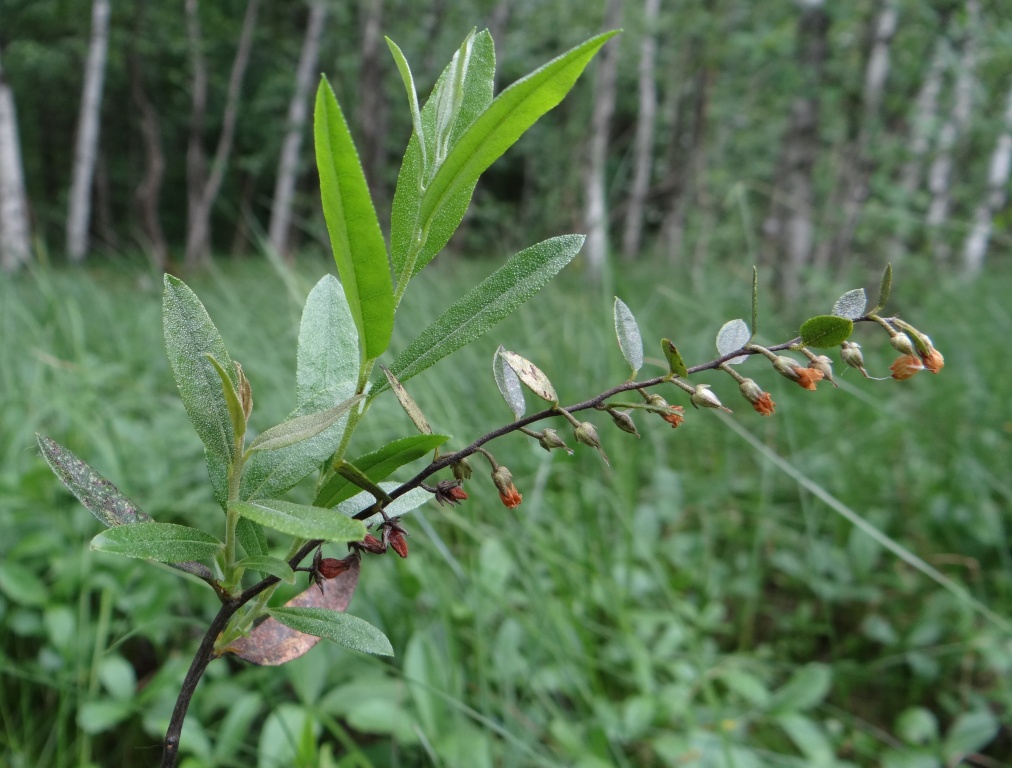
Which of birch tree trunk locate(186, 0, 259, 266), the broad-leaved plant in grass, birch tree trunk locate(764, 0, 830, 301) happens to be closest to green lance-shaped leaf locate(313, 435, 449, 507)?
the broad-leaved plant in grass

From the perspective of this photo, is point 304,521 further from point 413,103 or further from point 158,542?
point 413,103

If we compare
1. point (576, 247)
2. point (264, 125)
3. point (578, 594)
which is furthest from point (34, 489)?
point (264, 125)

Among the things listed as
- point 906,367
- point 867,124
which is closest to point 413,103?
point 906,367

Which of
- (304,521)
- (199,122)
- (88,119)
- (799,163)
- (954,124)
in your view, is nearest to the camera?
(304,521)

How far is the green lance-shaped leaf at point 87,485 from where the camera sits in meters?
0.28

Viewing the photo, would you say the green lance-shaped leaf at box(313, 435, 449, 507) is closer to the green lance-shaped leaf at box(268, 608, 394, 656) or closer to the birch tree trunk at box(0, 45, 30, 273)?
the green lance-shaped leaf at box(268, 608, 394, 656)

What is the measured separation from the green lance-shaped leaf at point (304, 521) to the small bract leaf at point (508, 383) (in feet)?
0.30

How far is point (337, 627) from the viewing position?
28cm

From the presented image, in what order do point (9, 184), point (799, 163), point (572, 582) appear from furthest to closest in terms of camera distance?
point (9, 184)
point (799, 163)
point (572, 582)

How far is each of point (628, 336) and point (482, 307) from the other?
68 mm

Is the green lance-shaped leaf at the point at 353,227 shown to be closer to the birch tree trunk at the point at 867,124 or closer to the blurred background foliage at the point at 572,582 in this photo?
the blurred background foliage at the point at 572,582

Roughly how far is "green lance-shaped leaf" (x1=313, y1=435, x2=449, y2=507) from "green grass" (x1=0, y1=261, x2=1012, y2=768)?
23 cm

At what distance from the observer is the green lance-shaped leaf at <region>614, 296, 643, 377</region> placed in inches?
12.5

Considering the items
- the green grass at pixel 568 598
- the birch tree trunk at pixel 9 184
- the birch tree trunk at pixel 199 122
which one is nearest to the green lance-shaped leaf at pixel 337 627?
the green grass at pixel 568 598
